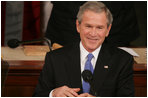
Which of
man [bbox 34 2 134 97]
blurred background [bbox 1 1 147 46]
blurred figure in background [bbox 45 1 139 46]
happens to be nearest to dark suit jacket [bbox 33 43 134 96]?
man [bbox 34 2 134 97]

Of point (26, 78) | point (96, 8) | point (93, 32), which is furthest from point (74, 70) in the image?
point (26, 78)

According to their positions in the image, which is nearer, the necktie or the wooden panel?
the necktie

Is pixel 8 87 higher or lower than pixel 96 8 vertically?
lower

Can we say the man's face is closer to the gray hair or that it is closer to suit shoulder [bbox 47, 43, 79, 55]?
the gray hair

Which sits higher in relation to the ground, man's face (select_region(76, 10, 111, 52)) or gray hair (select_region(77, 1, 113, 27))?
gray hair (select_region(77, 1, 113, 27))

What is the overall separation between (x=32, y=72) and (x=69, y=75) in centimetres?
66

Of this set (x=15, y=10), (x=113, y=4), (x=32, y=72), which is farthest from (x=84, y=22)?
(x=15, y=10)

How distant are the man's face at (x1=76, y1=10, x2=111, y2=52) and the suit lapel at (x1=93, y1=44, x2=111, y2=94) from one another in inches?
6.4

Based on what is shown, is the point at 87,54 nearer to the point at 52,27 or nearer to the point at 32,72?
the point at 32,72

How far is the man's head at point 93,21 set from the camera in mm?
2350

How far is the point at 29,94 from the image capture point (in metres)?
3.15

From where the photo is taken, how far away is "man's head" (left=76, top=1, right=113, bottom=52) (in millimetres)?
2350

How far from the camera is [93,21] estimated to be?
2346 millimetres

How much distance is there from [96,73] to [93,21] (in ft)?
1.32
